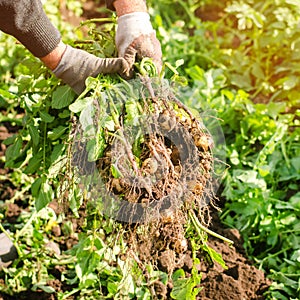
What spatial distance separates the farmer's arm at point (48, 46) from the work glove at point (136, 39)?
Result: 88 millimetres

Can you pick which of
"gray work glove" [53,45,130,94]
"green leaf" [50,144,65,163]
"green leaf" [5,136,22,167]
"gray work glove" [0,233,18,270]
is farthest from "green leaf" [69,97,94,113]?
"gray work glove" [0,233,18,270]

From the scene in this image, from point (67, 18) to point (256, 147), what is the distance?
5.46ft

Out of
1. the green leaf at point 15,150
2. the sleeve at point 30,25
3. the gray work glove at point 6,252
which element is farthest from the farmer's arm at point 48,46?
the gray work glove at point 6,252

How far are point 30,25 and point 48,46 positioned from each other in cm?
9

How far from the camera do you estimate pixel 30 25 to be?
5.83ft

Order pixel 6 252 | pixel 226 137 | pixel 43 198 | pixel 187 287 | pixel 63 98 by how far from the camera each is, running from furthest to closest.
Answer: pixel 226 137, pixel 6 252, pixel 43 198, pixel 63 98, pixel 187 287

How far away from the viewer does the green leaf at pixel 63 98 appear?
76.2 inches

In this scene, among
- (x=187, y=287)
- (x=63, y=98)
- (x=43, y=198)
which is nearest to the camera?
(x=187, y=287)

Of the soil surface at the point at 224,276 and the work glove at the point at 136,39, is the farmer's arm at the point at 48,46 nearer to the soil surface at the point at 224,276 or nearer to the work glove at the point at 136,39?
the work glove at the point at 136,39

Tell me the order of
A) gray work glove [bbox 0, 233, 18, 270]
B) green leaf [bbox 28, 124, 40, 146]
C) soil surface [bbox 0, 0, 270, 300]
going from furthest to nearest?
gray work glove [bbox 0, 233, 18, 270]
soil surface [bbox 0, 0, 270, 300]
green leaf [bbox 28, 124, 40, 146]

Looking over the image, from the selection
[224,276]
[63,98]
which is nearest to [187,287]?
[224,276]

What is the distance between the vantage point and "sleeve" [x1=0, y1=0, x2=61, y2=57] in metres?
1.74

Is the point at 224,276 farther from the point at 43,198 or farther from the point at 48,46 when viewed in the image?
the point at 48,46

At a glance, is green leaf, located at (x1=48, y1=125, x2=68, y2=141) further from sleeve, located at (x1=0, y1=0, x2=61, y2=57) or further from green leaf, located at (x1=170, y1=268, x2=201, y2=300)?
green leaf, located at (x1=170, y1=268, x2=201, y2=300)
